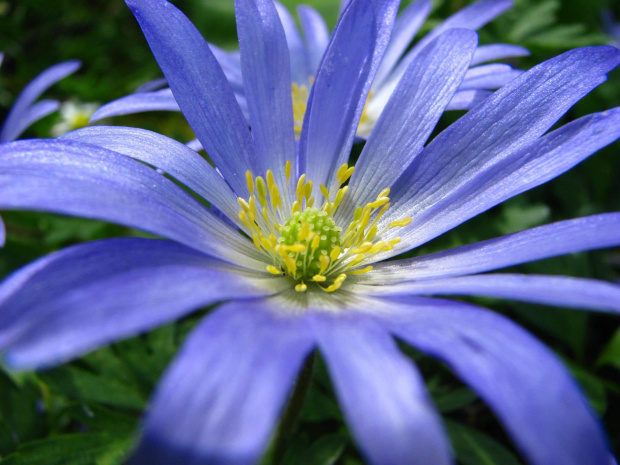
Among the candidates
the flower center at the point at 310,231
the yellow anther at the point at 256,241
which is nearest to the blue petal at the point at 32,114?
the flower center at the point at 310,231

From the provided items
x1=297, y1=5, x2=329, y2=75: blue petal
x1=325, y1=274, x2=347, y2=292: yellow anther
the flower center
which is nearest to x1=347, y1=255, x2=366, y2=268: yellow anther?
the flower center

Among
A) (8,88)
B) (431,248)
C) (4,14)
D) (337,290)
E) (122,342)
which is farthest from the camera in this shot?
(4,14)

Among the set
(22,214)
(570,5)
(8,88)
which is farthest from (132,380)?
(570,5)

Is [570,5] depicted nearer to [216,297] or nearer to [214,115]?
[214,115]

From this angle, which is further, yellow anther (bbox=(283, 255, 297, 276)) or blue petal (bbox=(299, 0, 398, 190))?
blue petal (bbox=(299, 0, 398, 190))

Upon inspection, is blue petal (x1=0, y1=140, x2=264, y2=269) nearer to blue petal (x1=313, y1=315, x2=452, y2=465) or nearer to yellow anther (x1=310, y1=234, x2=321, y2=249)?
yellow anther (x1=310, y1=234, x2=321, y2=249)

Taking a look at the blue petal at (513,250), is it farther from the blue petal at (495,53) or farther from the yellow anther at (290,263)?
the blue petal at (495,53)

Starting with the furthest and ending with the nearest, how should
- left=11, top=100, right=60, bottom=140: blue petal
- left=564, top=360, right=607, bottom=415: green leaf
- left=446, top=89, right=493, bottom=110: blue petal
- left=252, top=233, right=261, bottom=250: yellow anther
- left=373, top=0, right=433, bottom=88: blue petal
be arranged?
1. left=373, top=0, right=433, bottom=88: blue petal
2. left=11, top=100, right=60, bottom=140: blue petal
3. left=564, top=360, right=607, bottom=415: green leaf
4. left=446, top=89, right=493, bottom=110: blue petal
5. left=252, top=233, right=261, bottom=250: yellow anther

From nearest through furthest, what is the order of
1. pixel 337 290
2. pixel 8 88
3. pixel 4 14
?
1. pixel 337 290
2. pixel 8 88
3. pixel 4 14
